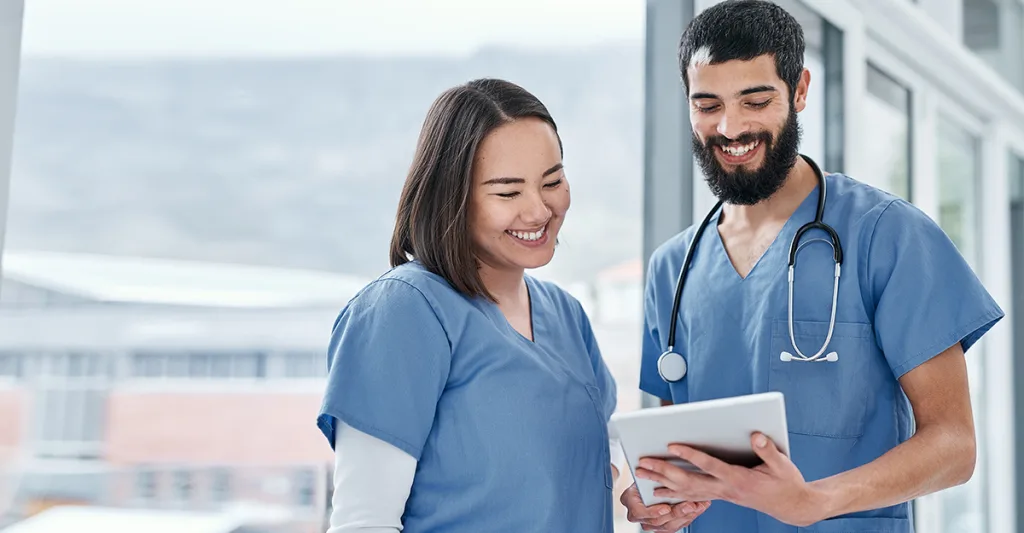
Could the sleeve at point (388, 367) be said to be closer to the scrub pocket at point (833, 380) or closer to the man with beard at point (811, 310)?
the man with beard at point (811, 310)

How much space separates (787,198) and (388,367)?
653 millimetres

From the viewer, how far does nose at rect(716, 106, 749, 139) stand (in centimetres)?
120

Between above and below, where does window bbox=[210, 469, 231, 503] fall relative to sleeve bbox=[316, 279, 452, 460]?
below

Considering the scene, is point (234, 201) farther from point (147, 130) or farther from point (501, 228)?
point (501, 228)

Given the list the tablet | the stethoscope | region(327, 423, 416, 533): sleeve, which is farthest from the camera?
the stethoscope

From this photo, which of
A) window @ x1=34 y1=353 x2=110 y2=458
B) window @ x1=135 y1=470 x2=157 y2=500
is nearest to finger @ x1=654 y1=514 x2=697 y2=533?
window @ x1=135 y1=470 x2=157 y2=500

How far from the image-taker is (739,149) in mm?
1219

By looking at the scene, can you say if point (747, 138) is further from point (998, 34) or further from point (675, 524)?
point (998, 34)

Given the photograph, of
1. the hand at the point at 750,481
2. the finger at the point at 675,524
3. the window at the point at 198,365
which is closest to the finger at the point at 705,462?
the hand at the point at 750,481

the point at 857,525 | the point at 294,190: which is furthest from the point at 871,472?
the point at 294,190

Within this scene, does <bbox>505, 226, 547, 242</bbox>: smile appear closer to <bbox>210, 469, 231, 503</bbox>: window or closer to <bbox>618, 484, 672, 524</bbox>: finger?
<bbox>618, 484, 672, 524</bbox>: finger

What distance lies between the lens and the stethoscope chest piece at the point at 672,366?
1306 mm

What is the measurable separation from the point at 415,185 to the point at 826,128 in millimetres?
1330

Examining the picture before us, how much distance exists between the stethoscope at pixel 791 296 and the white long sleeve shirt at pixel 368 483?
1.53 ft
